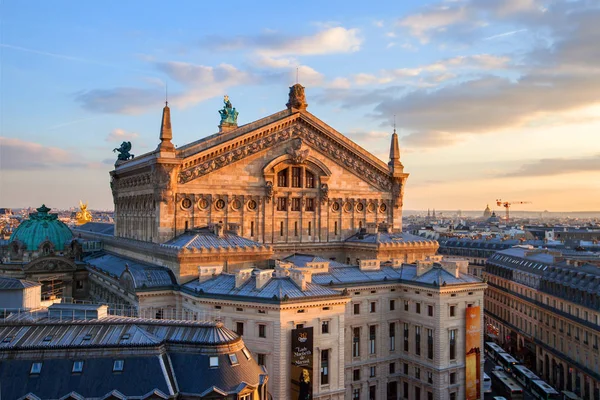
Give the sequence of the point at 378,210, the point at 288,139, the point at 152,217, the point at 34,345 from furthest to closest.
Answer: the point at 378,210 → the point at 288,139 → the point at 152,217 → the point at 34,345

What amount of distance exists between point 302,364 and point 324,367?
3841 millimetres

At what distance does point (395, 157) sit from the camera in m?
94.2

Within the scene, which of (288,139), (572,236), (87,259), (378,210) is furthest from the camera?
(572,236)

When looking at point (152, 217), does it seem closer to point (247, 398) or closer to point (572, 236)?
point (247, 398)

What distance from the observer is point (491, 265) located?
4882 inches

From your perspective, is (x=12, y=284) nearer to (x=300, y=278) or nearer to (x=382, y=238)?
(x=300, y=278)

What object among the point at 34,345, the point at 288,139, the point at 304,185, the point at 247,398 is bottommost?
the point at 247,398

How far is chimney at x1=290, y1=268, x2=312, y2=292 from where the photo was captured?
63.3 m

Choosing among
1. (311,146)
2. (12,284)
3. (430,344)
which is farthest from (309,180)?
(12,284)

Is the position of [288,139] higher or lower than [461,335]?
higher

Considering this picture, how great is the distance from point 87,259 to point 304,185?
129 feet

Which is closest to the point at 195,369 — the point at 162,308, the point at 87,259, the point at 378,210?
the point at 162,308

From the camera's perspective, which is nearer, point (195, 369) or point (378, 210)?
point (195, 369)

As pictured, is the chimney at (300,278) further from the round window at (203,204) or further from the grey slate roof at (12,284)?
the grey slate roof at (12,284)
